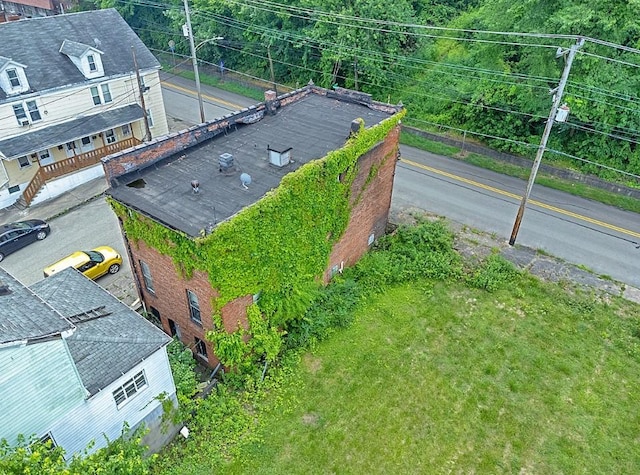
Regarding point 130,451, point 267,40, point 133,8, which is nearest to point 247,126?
point 130,451

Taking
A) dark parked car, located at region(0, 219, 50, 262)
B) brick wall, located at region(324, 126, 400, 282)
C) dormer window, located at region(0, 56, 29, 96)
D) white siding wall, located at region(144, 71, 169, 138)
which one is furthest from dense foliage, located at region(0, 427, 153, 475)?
white siding wall, located at region(144, 71, 169, 138)

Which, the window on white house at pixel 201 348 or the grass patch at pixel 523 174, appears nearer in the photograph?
the window on white house at pixel 201 348

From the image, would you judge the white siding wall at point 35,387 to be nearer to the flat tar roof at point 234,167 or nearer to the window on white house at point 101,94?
the flat tar roof at point 234,167

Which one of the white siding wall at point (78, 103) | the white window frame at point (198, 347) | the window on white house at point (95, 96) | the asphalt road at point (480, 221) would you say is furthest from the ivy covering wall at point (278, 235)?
the window on white house at point (95, 96)

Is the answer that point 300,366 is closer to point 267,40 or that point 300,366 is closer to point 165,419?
point 165,419

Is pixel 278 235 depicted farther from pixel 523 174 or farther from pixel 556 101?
pixel 523 174

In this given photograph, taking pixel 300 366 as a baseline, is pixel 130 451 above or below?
above
